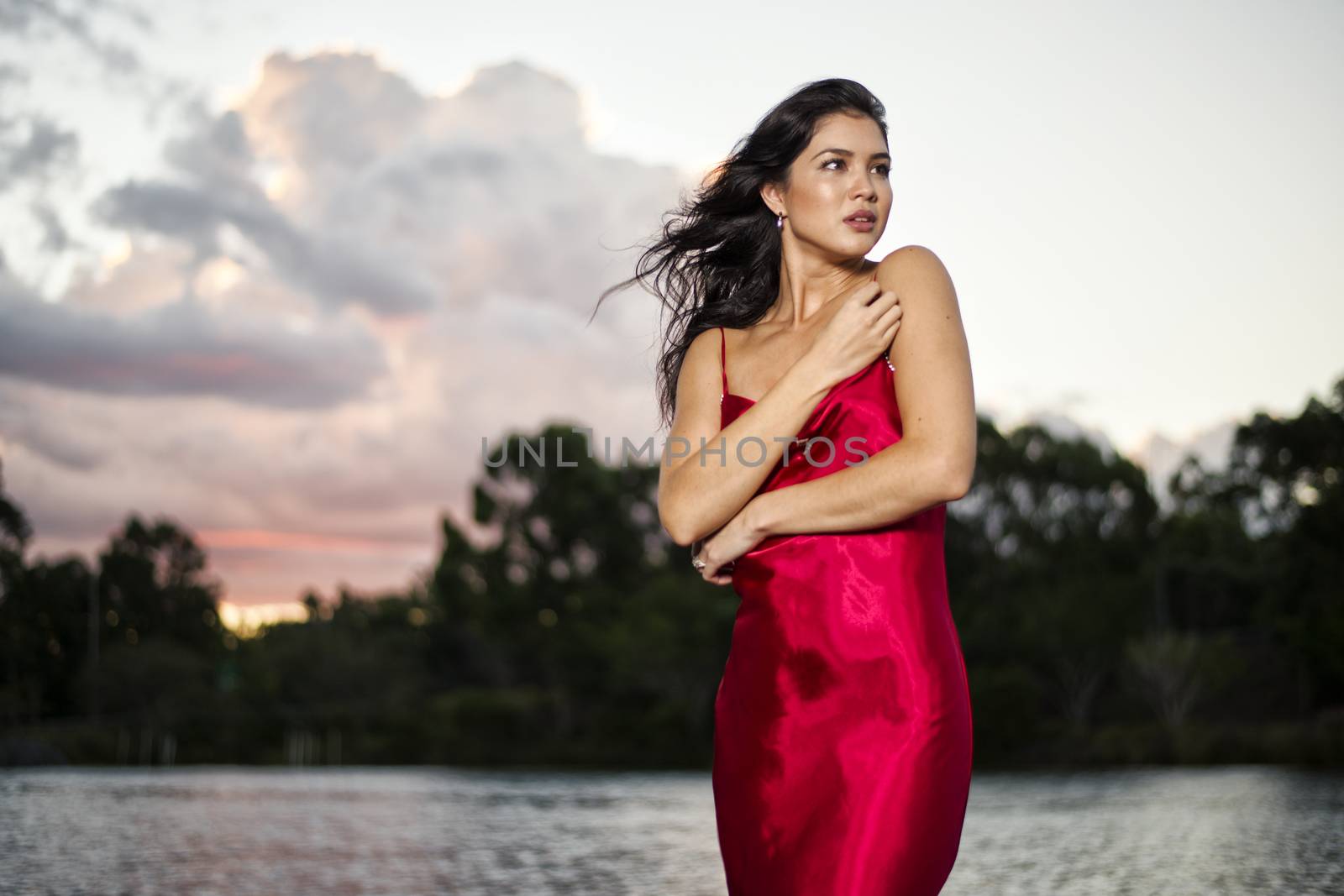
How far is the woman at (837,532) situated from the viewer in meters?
2.12

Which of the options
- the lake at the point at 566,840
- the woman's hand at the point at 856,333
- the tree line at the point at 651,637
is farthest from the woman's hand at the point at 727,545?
the tree line at the point at 651,637

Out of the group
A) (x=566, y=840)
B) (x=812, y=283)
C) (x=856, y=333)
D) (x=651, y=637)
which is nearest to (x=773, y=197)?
(x=812, y=283)

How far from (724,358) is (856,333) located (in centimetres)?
39

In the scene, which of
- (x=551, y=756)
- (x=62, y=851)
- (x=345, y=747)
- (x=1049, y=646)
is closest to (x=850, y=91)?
(x=62, y=851)

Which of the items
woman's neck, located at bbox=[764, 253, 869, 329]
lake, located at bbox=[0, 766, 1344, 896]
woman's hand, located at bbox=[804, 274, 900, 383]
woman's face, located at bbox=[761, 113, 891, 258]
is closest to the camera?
woman's hand, located at bbox=[804, 274, 900, 383]

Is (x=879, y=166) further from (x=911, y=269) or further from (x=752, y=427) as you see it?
(x=752, y=427)

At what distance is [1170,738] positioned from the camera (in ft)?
144

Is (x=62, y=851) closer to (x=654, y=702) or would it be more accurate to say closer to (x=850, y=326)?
(x=850, y=326)

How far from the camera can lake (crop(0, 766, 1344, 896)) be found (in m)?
13.0

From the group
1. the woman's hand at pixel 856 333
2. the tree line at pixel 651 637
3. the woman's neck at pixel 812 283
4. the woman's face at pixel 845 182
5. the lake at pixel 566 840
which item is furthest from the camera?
the tree line at pixel 651 637

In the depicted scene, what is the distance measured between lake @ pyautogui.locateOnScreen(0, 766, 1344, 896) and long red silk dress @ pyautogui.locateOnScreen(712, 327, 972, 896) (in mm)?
10710

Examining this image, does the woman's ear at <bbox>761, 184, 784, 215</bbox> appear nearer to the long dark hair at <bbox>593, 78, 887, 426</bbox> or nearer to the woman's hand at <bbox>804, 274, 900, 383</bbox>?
the long dark hair at <bbox>593, 78, 887, 426</bbox>

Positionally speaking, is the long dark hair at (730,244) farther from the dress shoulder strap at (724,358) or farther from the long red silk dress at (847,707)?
the long red silk dress at (847,707)

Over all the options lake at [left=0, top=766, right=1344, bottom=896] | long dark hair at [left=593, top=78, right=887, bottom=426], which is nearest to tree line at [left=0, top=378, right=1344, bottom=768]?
lake at [left=0, top=766, right=1344, bottom=896]
